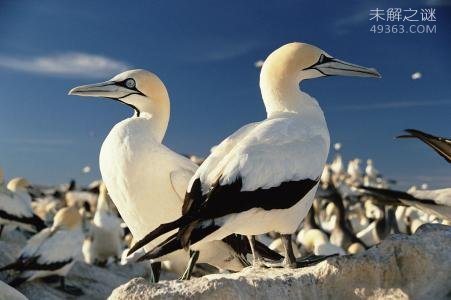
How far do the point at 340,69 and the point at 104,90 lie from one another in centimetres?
141

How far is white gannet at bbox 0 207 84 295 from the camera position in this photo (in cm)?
707

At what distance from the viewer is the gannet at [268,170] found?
2879 mm

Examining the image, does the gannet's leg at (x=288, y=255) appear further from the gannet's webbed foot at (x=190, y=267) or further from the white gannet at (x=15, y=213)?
the white gannet at (x=15, y=213)

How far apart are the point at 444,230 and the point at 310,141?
29.6 inches

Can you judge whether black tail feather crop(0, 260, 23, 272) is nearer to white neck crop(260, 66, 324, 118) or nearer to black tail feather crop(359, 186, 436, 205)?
black tail feather crop(359, 186, 436, 205)

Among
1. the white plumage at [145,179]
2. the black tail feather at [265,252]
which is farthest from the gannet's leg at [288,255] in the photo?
the white plumage at [145,179]

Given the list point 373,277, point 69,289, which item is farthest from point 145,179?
point 69,289

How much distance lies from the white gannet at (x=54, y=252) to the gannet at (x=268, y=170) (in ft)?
14.0

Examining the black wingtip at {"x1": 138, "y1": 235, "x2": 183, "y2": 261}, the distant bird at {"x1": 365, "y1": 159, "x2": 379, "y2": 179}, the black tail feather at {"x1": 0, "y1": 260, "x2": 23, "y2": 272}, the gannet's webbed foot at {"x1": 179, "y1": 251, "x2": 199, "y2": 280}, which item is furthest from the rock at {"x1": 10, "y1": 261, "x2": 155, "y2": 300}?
the distant bird at {"x1": 365, "y1": 159, "x2": 379, "y2": 179}

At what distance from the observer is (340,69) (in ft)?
12.8

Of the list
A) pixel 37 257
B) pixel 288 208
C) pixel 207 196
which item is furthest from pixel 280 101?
pixel 37 257

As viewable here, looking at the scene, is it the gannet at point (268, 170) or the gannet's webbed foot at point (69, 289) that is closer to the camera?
the gannet at point (268, 170)

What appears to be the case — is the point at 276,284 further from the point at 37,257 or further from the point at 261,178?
the point at 37,257

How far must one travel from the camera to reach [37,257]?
23.5ft
